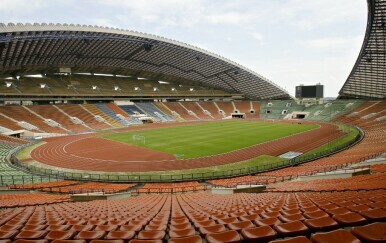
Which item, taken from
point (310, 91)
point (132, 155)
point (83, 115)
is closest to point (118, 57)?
point (83, 115)

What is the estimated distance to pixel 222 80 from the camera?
9406cm

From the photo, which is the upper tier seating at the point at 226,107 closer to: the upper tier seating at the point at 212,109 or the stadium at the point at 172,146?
the stadium at the point at 172,146

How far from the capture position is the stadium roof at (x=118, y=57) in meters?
49.1

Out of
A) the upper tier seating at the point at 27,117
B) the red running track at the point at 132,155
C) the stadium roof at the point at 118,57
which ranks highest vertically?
the stadium roof at the point at 118,57

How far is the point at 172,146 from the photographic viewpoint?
38781 mm

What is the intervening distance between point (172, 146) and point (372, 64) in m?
48.7

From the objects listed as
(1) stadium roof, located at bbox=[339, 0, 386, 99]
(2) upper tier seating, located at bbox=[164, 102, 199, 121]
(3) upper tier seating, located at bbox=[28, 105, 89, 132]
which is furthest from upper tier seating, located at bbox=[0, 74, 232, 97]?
(1) stadium roof, located at bbox=[339, 0, 386, 99]

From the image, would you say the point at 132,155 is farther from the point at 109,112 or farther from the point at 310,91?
the point at 310,91

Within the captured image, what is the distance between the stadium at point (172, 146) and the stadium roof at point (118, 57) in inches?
14.5

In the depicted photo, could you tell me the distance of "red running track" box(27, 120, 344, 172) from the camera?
96.0 feet

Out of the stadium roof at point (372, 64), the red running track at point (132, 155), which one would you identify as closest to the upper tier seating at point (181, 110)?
the red running track at point (132, 155)

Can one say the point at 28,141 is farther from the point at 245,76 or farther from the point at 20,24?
the point at 245,76

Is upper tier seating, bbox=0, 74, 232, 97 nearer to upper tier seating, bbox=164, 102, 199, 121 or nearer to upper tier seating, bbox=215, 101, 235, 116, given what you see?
upper tier seating, bbox=164, 102, 199, 121

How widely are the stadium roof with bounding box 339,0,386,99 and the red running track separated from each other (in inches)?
745
